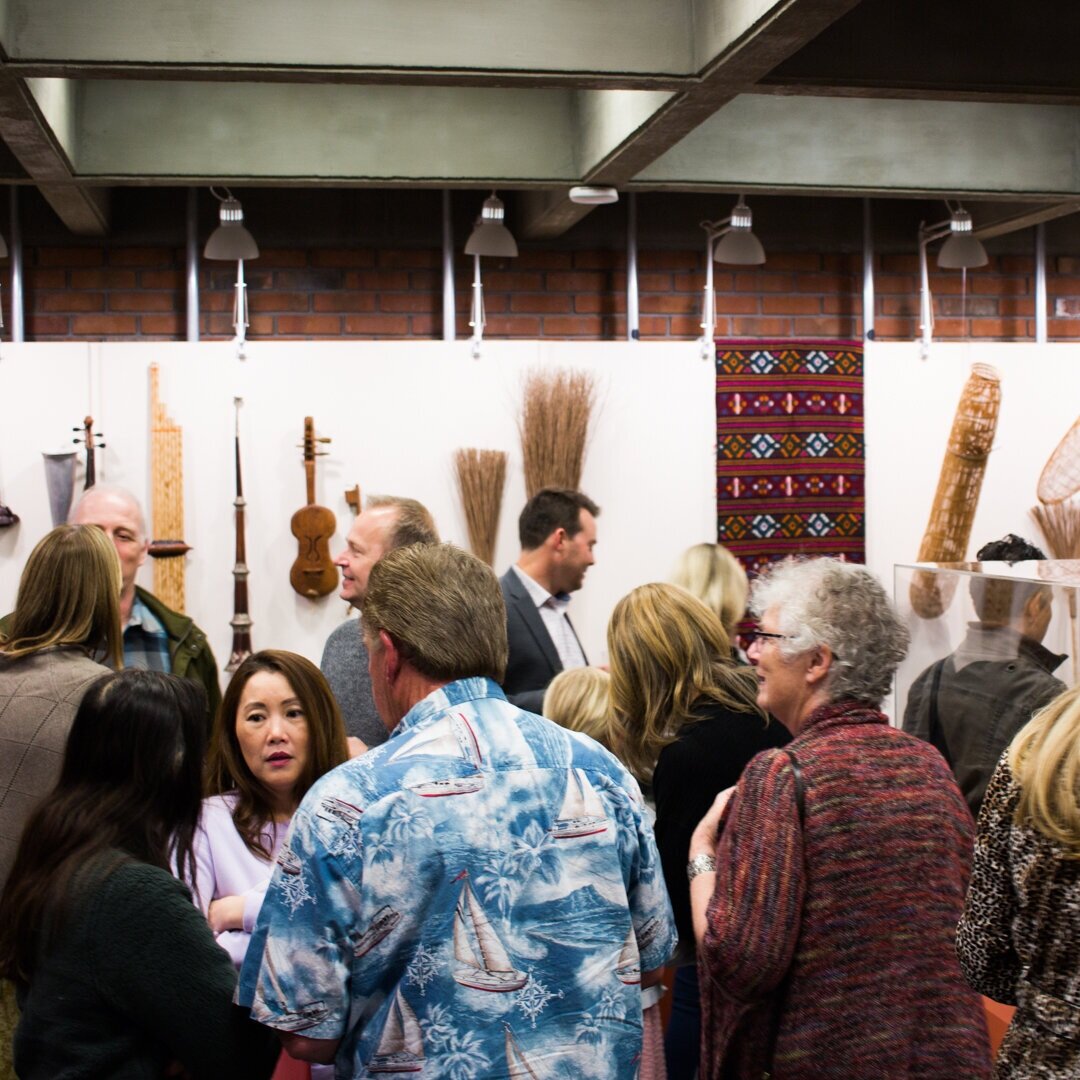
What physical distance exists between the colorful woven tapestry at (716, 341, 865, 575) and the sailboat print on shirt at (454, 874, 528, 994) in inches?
162

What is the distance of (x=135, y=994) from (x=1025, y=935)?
1062mm

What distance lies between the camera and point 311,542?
5.29 meters

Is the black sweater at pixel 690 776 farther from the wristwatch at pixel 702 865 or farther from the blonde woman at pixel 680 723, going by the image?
the wristwatch at pixel 702 865

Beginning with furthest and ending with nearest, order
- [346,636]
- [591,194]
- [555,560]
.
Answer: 1. [591,194]
2. [555,560]
3. [346,636]

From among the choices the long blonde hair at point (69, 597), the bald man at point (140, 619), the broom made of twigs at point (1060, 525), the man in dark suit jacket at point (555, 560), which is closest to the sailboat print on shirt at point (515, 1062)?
the long blonde hair at point (69, 597)

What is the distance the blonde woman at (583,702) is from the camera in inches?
110

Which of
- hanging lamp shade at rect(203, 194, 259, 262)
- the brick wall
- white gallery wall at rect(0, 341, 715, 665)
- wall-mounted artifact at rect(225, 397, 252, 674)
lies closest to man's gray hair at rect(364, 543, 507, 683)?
wall-mounted artifact at rect(225, 397, 252, 674)

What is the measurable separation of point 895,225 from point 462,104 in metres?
2.50

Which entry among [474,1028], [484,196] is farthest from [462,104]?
[474,1028]

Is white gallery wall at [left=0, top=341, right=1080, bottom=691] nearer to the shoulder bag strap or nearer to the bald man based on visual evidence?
the bald man

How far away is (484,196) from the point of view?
5.84 metres

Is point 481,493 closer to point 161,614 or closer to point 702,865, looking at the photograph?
point 161,614

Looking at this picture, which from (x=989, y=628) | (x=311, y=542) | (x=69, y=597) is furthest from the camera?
(x=311, y=542)

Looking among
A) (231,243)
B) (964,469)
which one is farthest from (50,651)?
(964,469)
